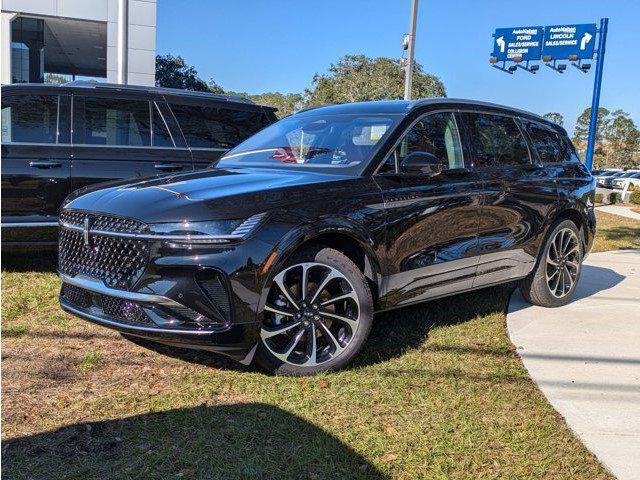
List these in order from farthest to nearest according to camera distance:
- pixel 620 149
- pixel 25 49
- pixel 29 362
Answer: pixel 620 149 < pixel 25 49 < pixel 29 362

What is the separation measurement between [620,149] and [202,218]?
90178 millimetres

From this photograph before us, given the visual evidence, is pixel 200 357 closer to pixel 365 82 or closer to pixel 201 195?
pixel 201 195

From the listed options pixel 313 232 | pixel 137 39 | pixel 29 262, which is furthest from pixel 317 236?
pixel 137 39

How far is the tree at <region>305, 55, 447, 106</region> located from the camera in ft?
195

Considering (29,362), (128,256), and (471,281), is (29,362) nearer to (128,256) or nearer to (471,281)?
(128,256)

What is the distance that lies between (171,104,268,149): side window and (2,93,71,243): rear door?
3.92ft

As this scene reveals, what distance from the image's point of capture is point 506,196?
16.7ft

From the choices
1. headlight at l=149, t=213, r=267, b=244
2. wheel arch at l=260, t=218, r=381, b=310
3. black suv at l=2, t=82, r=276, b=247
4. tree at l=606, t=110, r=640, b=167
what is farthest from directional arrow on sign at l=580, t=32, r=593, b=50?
tree at l=606, t=110, r=640, b=167

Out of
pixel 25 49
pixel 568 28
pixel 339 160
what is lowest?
pixel 339 160

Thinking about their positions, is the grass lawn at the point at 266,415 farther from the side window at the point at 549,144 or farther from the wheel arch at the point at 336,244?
the side window at the point at 549,144

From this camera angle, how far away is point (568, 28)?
30.6 meters

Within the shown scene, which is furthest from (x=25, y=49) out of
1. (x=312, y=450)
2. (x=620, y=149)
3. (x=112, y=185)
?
(x=620, y=149)

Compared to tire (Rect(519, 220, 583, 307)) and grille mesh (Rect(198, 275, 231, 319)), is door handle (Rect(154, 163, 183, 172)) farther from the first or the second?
tire (Rect(519, 220, 583, 307))

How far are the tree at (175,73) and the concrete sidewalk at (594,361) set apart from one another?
118ft
